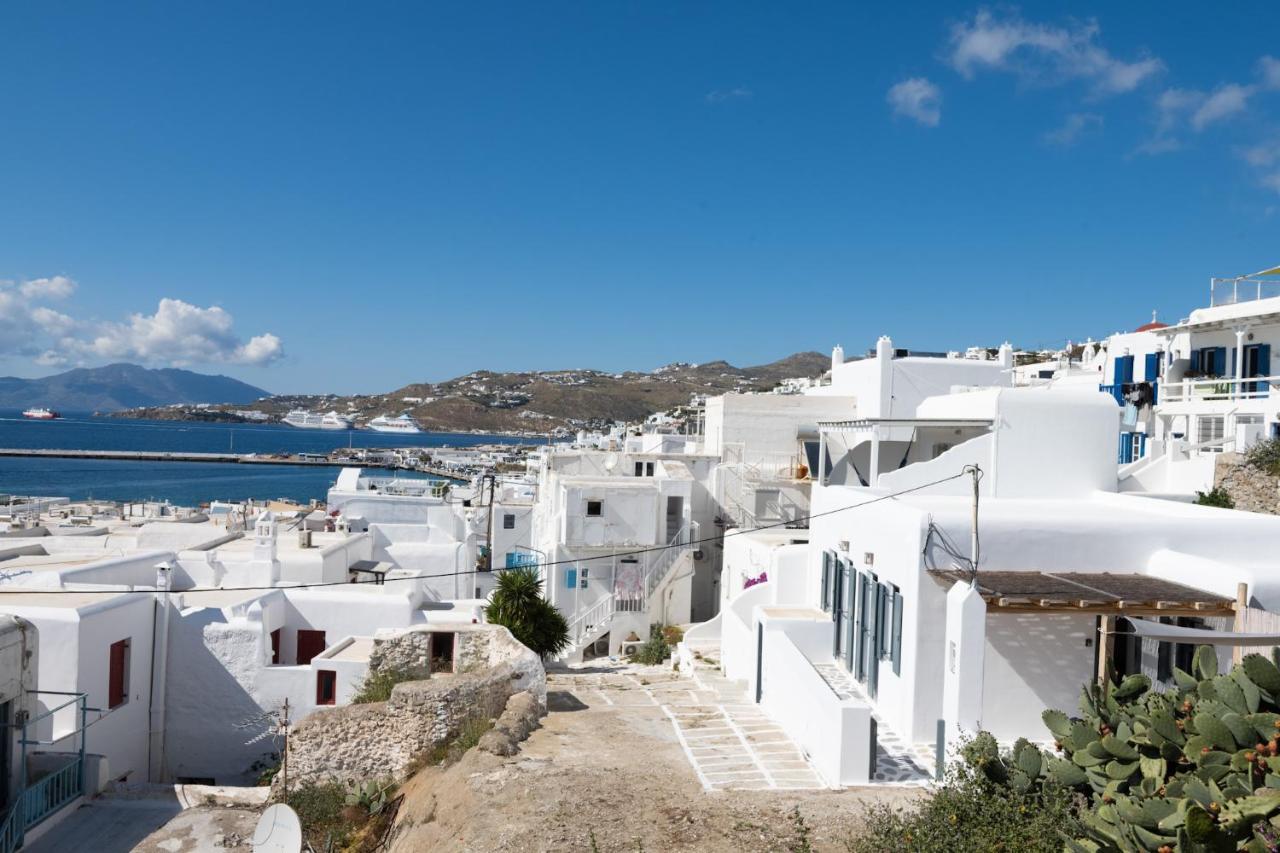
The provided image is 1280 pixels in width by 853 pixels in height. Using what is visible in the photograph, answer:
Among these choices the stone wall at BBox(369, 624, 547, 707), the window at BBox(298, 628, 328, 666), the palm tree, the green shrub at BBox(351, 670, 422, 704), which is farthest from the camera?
the window at BBox(298, 628, 328, 666)

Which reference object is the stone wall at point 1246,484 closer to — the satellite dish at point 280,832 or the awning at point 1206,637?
the awning at point 1206,637

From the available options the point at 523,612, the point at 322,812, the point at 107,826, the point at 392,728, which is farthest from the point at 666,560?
the point at 107,826

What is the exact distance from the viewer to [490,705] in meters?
15.4

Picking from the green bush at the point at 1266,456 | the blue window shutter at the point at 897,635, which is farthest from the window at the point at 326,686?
the green bush at the point at 1266,456

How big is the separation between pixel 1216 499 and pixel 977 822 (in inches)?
728

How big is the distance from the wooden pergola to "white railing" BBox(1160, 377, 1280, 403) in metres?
17.2

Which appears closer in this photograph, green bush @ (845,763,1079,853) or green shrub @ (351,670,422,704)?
green bush @ (845,763,1079,853)

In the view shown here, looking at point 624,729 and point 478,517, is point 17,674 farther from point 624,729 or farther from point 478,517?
point 478,517

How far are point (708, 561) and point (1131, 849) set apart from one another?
84.4ft

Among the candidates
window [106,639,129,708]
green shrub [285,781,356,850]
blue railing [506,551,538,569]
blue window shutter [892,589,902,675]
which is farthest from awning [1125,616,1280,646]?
blue railing [506,551,538,569]

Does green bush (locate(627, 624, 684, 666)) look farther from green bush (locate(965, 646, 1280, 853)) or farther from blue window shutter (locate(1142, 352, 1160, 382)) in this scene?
blue window shutter (locate(1142, 352, 1160, 382))

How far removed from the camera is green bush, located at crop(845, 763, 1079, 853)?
27.7 feet

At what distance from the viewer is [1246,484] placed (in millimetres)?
23953

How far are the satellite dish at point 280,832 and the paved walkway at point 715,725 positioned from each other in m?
5.68
